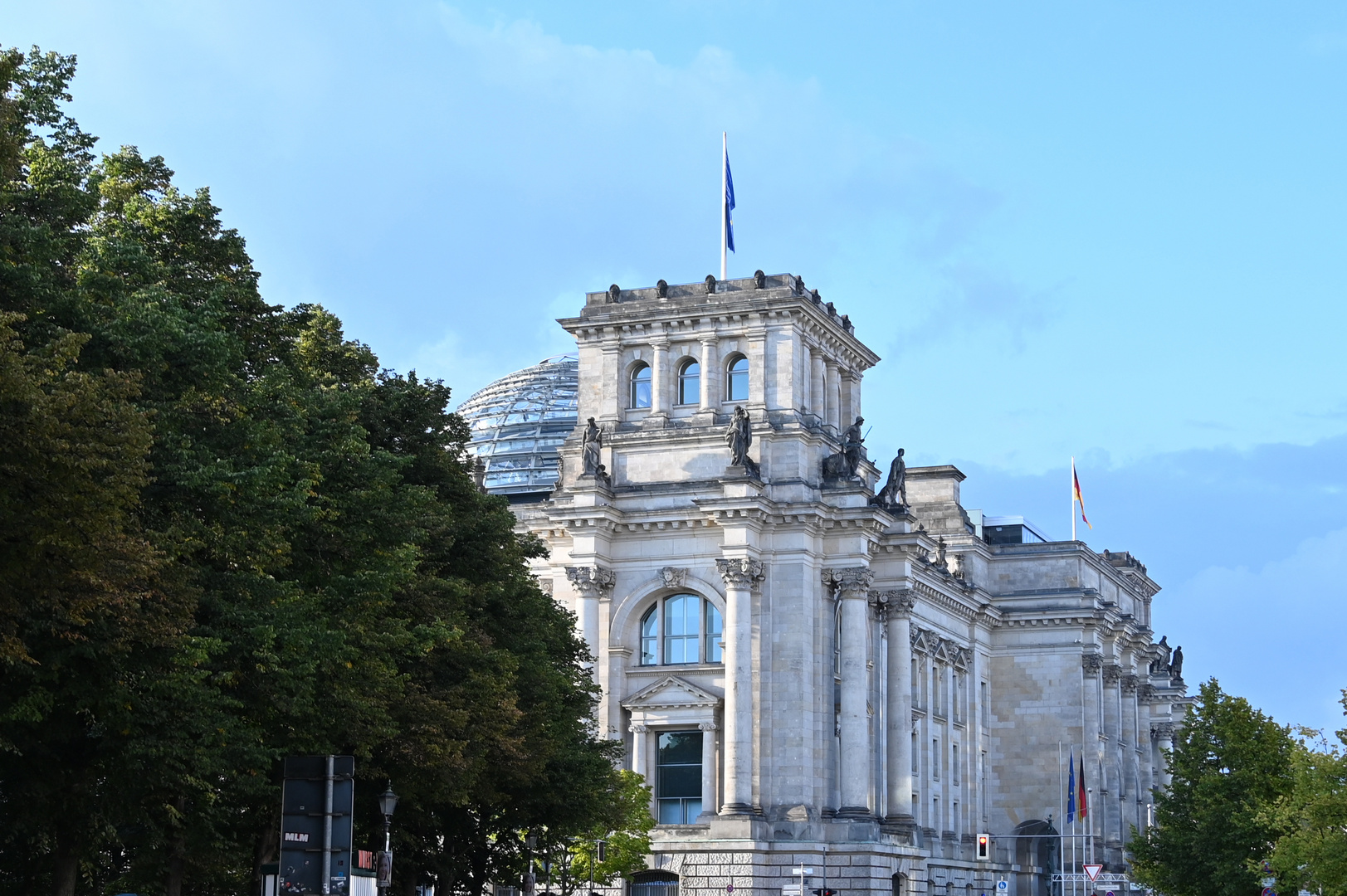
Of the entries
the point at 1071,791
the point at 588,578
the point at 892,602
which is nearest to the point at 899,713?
the point at 892,602

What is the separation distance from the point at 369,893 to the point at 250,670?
7613 millimetres

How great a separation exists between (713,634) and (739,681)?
4693mm

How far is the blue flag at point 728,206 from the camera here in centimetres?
9375

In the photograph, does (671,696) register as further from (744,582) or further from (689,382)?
(689,382)

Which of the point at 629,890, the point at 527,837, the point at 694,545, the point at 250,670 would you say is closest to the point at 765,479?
the point at 694,545

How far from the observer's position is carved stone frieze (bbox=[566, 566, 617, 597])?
3585 inches

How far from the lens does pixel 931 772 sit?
352 ft

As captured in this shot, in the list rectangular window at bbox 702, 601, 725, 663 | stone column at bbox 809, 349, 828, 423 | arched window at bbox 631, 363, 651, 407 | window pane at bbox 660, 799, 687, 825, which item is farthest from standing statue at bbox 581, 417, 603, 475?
window pane at bbox 660, 799, 687, 825

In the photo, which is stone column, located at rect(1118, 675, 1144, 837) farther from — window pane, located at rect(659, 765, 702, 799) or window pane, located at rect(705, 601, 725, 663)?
window pane, located at rect(659, 765, 702, 799)

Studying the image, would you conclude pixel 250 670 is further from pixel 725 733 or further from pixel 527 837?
pixel 725 733

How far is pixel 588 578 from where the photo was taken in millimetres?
91062

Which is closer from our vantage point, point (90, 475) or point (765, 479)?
point (90, 475)

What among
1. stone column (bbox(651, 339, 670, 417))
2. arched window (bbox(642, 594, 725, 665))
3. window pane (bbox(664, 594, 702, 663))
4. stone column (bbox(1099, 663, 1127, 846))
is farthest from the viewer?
stone column (bbox(1099, 663, 1127, 846))

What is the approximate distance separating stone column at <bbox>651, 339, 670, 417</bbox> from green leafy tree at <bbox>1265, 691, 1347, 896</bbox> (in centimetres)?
3541
